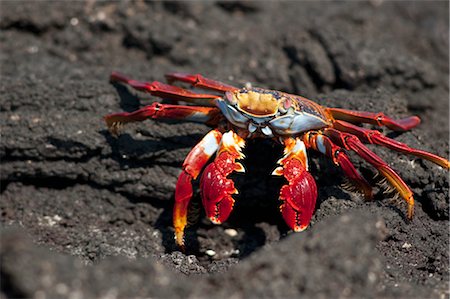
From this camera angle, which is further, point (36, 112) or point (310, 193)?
point (36, 112)

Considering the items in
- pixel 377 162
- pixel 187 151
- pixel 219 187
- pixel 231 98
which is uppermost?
pixel 231 98

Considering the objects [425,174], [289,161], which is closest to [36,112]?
[289,161]

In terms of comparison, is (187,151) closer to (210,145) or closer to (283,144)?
(210,145)

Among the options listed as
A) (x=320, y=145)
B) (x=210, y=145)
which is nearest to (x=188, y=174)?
(x=210, y=145)

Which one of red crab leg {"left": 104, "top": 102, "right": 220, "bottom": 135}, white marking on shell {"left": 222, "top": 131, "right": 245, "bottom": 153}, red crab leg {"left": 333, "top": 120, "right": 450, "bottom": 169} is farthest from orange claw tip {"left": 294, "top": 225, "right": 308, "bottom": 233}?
red crab leg {"left": 104, "top": 102, "right": 220, "bottom": 135}

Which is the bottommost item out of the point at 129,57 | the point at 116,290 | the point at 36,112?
the point at 129,57

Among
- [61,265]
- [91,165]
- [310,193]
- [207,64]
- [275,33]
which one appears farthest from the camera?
[275,33]

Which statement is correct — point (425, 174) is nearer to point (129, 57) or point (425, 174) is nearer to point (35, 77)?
point (35, 77)
